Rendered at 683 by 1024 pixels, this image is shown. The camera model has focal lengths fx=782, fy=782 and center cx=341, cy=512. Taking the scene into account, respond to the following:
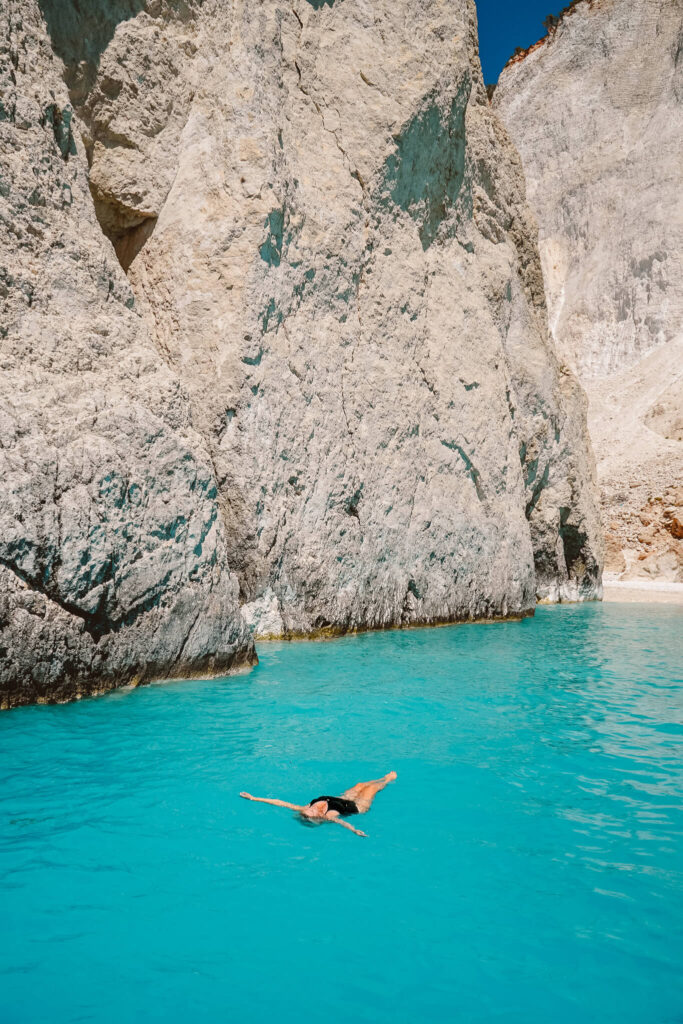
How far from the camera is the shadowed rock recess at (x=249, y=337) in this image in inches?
373

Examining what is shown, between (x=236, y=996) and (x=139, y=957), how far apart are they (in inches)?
23.0

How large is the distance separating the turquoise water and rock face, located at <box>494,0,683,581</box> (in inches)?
1431

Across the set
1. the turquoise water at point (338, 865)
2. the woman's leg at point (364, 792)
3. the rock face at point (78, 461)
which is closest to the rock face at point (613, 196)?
the rock face at point (78, 461)

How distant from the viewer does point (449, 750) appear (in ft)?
24.6

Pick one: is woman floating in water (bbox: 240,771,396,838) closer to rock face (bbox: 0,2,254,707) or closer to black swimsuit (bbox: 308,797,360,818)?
black swimsuit (bbox: 308,797,360,818)

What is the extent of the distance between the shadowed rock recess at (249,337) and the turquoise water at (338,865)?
6.81ft

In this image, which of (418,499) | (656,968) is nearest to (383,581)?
(418,499)

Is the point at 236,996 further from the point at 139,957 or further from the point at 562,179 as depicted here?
the point at 562,179

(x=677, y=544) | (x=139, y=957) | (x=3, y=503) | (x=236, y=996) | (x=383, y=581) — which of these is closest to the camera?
(x=236, y=996)

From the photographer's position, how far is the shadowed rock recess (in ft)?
31.1

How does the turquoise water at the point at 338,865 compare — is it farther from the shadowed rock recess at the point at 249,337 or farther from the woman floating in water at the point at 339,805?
the shadowed rock recess at the point at 249,337

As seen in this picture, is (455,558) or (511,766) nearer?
(511,766)

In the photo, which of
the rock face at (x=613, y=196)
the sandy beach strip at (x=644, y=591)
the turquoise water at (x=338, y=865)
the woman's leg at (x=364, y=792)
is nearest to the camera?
the turquoise water at (x=338, y=865)

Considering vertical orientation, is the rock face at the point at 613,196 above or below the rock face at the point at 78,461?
above
